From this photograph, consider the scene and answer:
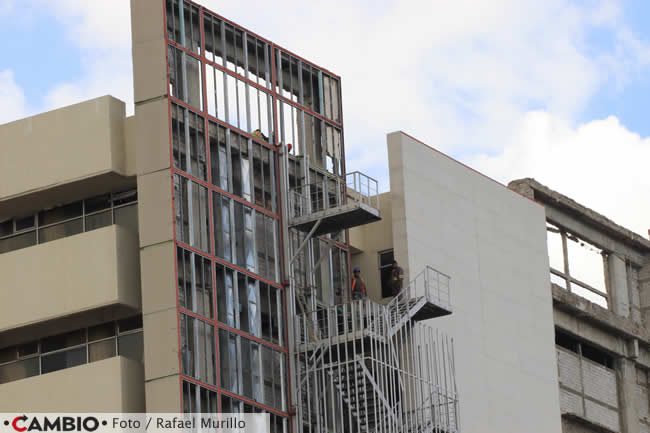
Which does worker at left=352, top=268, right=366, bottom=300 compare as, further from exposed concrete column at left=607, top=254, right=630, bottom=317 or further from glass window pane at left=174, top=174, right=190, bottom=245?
exposed concrete column at left=607, top=254, right=630, bottom=317

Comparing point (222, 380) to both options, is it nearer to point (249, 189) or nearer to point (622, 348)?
point (249, 189)

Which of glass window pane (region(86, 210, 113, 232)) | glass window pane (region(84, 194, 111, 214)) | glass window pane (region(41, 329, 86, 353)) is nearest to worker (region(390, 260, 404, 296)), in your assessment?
glass window pane (region(86, 210, 113, 232))

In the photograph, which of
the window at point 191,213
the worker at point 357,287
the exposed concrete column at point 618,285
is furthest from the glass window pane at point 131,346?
the exposed concrete column at point 618,285

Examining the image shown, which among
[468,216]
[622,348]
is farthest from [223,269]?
[622,348]

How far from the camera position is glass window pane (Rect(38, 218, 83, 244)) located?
60219mm

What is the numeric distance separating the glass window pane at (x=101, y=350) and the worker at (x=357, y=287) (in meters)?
8.47

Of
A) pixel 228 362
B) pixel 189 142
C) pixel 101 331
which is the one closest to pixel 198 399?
pixel 228 362

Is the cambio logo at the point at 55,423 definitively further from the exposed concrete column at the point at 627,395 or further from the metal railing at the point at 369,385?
the exposed concrete column at the point at 627,395

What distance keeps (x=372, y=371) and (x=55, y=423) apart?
10.3 m

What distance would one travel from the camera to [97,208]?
197 ft

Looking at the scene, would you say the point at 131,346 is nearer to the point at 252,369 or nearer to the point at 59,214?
the point at 252,369

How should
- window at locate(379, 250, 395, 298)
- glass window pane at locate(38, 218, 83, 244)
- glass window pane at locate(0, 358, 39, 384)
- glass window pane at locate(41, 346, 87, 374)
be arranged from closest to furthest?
glass window pane at locate(41, 346, 87, 374) → glass window pane at locate(0, 358, 39, 384) → glass window pane at locate(38, 218, 83, 244) → window at locate(379, 250, 395, 298)

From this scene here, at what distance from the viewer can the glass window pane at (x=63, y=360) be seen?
2334 inches

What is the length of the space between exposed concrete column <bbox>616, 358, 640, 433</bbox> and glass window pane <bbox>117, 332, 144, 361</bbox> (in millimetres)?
26464
